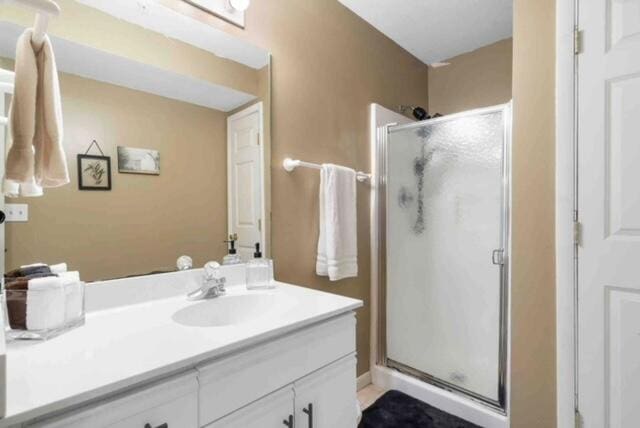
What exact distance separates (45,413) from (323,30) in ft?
6.27

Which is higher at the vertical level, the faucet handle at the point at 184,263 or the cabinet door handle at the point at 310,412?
the faucet handle at the point at 184,263

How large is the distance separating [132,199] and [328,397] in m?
0.92

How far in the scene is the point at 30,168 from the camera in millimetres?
744

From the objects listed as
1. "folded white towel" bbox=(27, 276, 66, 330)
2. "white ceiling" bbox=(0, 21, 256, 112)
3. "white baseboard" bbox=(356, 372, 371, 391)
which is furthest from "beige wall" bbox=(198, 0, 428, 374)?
"folded white towel" bbox=(27, 276, 66, 330)

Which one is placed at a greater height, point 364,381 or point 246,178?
point 246,178

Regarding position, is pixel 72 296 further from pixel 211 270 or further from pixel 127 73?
pixel 127 73

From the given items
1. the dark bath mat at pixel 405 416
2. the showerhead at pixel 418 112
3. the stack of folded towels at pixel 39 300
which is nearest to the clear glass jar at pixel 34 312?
the stack of folded towels at pixel 39 300

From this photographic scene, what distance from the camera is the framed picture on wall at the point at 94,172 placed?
0.98 metres

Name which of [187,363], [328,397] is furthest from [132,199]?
[328,397]

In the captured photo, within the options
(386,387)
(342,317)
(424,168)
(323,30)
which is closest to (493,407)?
(386,387)

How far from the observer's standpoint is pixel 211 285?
3.85ft

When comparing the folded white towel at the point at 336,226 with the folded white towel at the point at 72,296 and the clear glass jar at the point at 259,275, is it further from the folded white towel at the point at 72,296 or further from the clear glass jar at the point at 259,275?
the folded white towel at the point at 72,296

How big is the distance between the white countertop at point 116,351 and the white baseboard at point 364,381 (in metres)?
1.22

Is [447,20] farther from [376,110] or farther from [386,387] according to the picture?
[386,387]
